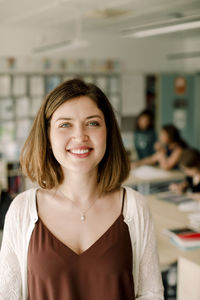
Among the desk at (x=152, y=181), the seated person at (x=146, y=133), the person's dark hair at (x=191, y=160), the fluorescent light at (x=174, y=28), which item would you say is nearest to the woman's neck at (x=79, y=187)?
the fluorescent light at (x=174, y=28)

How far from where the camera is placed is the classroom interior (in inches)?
128

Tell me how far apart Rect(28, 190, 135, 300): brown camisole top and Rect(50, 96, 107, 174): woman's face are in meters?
0.28

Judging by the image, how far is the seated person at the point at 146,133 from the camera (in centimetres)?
617

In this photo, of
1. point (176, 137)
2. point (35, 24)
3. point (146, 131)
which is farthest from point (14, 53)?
point (176, 137)

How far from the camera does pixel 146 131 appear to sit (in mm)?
6227

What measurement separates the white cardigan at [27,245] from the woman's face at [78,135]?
0.74ft

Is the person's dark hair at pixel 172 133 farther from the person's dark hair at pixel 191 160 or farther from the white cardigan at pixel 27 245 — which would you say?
the white cardigan at pixel 27 245

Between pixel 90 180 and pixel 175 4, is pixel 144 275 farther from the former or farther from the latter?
pixel 175 4

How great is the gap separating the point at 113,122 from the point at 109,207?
0.34 m

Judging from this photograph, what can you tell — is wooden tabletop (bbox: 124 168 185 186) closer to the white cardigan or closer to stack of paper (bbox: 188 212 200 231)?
stack of paper (bbox: 188 212 200 231)

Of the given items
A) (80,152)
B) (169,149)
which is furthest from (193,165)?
(80,152)

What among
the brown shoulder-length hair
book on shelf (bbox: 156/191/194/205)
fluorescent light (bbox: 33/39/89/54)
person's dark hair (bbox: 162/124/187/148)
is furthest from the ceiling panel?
the brown shoulder-length hair

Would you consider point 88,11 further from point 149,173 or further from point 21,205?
point 21,205

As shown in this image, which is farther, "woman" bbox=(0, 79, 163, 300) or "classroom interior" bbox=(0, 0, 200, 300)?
"classroom interior" bbox=(0, 0, 200, 300)
